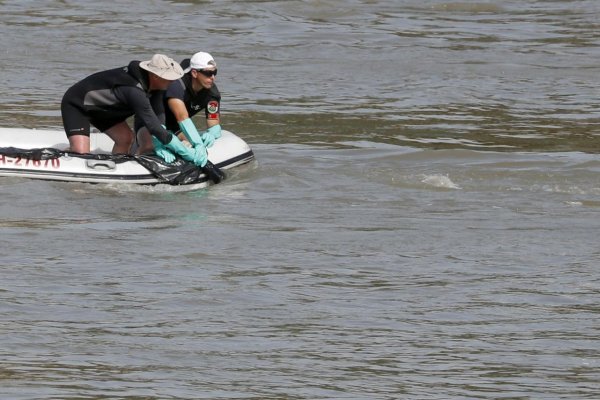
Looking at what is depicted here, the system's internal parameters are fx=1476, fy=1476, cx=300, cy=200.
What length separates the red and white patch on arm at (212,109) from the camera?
1129 cm

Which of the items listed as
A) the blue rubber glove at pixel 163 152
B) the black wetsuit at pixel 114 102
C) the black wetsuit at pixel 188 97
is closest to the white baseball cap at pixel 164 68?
the black wetsuit at pixel 114 102

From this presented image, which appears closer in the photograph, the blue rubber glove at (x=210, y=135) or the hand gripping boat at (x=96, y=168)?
the hand gripping boat at (x=96, y=168)

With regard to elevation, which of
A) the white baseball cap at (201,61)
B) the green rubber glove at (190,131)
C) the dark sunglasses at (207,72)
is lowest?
the green rubber glove at (190,131)

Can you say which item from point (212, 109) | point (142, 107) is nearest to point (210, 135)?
point (212, 109)

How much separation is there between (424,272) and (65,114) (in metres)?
3.65

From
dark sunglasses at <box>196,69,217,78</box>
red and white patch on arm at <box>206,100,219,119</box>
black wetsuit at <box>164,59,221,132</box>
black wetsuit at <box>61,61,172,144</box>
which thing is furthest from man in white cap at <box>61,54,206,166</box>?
red and white patch on arm at <box>206,100,219,119</box>

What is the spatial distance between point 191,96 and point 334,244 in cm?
236

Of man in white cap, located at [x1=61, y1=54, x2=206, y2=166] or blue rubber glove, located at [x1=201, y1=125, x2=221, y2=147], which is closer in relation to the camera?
man in white cap, located at [x1=61, y1=54, x2=206, y2=166]

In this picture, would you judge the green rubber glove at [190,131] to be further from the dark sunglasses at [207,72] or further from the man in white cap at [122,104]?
the dark sunglasses at [207,72]

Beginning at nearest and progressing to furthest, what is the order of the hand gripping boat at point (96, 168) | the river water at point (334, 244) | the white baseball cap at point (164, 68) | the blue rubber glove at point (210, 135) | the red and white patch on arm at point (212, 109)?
the river water at point (334, 244), the white baseball cap at point (164, 68), the hand gripping boat at point (96, 168), the red and white patch on arm at point (212, 109), the blue rubber glove at point (210, 135)

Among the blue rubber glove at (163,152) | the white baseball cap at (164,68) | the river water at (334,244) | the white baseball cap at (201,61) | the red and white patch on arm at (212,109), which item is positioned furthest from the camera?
the red and white patch on arm at (212,109)

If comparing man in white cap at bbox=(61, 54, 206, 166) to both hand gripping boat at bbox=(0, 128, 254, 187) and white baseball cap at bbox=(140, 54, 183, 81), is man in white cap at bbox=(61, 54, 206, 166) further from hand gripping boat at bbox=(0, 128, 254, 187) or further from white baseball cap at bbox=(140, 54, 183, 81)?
hand gripping boat at bbox=(0, 128, 254, 187)

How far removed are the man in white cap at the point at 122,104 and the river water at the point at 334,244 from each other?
1.37ft

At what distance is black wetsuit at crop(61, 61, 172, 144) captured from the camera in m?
10.5
